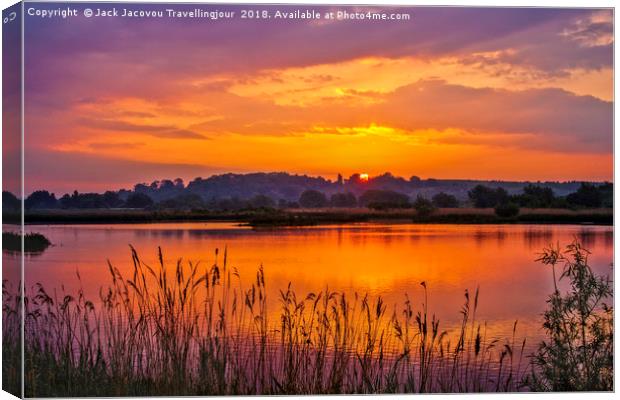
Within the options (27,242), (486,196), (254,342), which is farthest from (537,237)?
(27,242)

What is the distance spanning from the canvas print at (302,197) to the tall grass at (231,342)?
19mm

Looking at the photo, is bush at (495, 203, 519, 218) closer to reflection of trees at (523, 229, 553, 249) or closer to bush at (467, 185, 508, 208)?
bush at (467, 185, 508, 208)

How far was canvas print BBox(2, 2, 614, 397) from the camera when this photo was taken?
368 inches

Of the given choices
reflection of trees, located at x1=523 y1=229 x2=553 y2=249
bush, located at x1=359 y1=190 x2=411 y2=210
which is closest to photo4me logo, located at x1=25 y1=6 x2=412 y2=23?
bush, located at x1=359 y1=190 x2=411 y2=210

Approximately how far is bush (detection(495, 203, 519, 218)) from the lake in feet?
0.37

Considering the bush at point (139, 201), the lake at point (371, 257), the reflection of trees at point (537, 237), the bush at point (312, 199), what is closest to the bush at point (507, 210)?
the lake at point (371, 257)

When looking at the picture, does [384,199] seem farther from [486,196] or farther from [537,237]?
[537,237]

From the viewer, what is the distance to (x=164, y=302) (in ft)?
30.8

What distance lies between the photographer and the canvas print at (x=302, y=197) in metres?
9.34

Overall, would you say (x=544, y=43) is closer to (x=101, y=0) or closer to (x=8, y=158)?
(x=101, y=0)

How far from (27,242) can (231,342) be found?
6.15 feet

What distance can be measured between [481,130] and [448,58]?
708 millimetres

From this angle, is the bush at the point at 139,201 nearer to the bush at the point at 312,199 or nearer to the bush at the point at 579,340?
the bush at the point at 312,199

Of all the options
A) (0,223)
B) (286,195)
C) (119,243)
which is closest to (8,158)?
(0,223)
